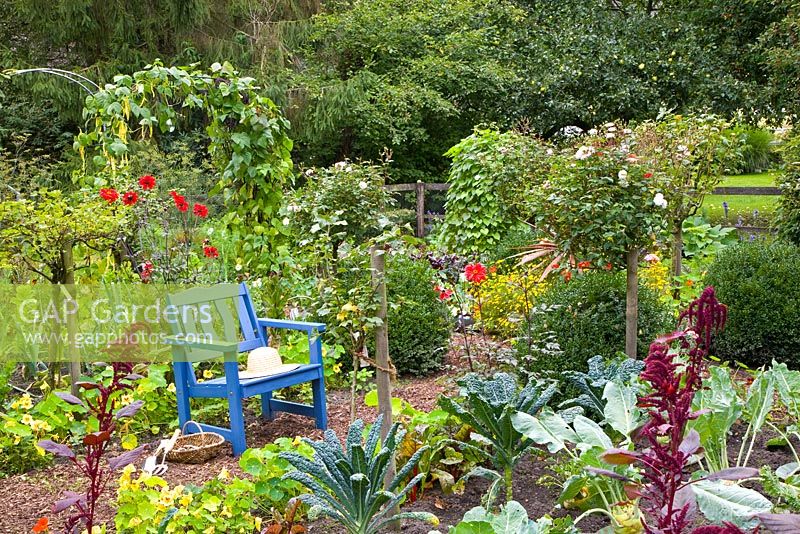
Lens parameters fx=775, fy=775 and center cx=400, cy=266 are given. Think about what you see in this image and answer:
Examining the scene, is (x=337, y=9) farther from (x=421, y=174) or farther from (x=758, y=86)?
(x=758, y=86)

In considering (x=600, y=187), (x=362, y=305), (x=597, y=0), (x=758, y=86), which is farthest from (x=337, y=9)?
(x=362, y=305)

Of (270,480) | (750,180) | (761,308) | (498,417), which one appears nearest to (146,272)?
(270,480)

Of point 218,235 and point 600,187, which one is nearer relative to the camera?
point 600,187

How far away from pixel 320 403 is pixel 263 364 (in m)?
0.39

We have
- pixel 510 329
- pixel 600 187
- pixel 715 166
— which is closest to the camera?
pixel 600 187

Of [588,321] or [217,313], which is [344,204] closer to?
[217,313]

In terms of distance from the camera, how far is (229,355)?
3900mm

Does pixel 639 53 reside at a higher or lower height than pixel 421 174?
higher

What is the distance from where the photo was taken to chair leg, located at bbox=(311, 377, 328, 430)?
171 inches

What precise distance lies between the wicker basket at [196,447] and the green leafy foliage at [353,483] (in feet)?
4.10

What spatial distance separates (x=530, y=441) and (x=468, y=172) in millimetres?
6155

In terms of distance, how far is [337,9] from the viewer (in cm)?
1374

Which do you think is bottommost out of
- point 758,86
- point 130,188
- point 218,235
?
point 218,235

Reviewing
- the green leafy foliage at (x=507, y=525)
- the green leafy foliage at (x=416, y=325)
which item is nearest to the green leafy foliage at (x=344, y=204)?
the green leafy foliage at (x=416, y=325)
